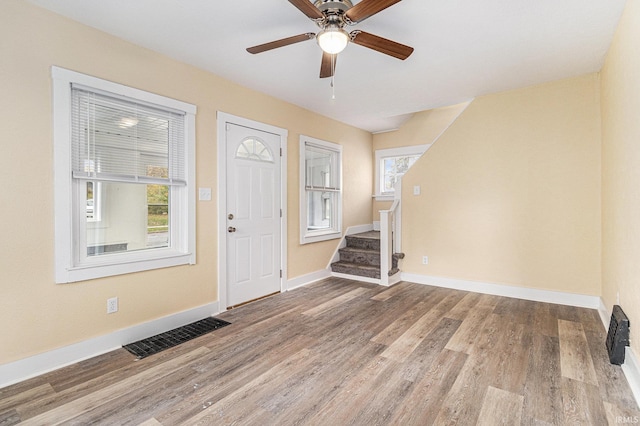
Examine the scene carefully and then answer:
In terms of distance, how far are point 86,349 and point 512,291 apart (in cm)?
454

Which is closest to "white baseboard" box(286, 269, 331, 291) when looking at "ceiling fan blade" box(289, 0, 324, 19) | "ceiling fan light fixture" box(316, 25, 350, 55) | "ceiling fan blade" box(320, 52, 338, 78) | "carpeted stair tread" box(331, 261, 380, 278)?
"carpeted stair tread" box(331, 261, 380, 278)

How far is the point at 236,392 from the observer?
2.03m

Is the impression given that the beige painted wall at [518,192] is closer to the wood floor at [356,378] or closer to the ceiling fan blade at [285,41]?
the wood floor at [356,378]

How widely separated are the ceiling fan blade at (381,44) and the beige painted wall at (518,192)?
2.42 meters

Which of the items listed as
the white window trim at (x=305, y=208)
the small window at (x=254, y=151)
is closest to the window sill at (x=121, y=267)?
the small window at (x=254, y=151)

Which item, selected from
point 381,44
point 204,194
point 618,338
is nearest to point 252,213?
point 204,194

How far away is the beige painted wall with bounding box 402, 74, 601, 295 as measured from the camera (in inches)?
138

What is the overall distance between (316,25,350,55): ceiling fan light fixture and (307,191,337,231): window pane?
291cm

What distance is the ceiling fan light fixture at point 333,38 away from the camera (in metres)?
2.01

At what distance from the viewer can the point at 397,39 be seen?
8.86 ft

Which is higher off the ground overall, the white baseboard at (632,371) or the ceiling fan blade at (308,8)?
the ceiling fan blade at (308,8)

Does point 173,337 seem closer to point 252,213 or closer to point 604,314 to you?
point 252,213

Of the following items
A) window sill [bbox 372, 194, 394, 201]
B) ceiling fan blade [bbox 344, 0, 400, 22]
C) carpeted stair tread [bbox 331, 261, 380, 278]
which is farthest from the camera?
window sill [bbox 372, 194, 394, 201]

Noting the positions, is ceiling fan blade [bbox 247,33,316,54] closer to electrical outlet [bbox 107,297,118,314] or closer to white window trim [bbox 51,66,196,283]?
white window trim [bbox 51,66,196,283]
